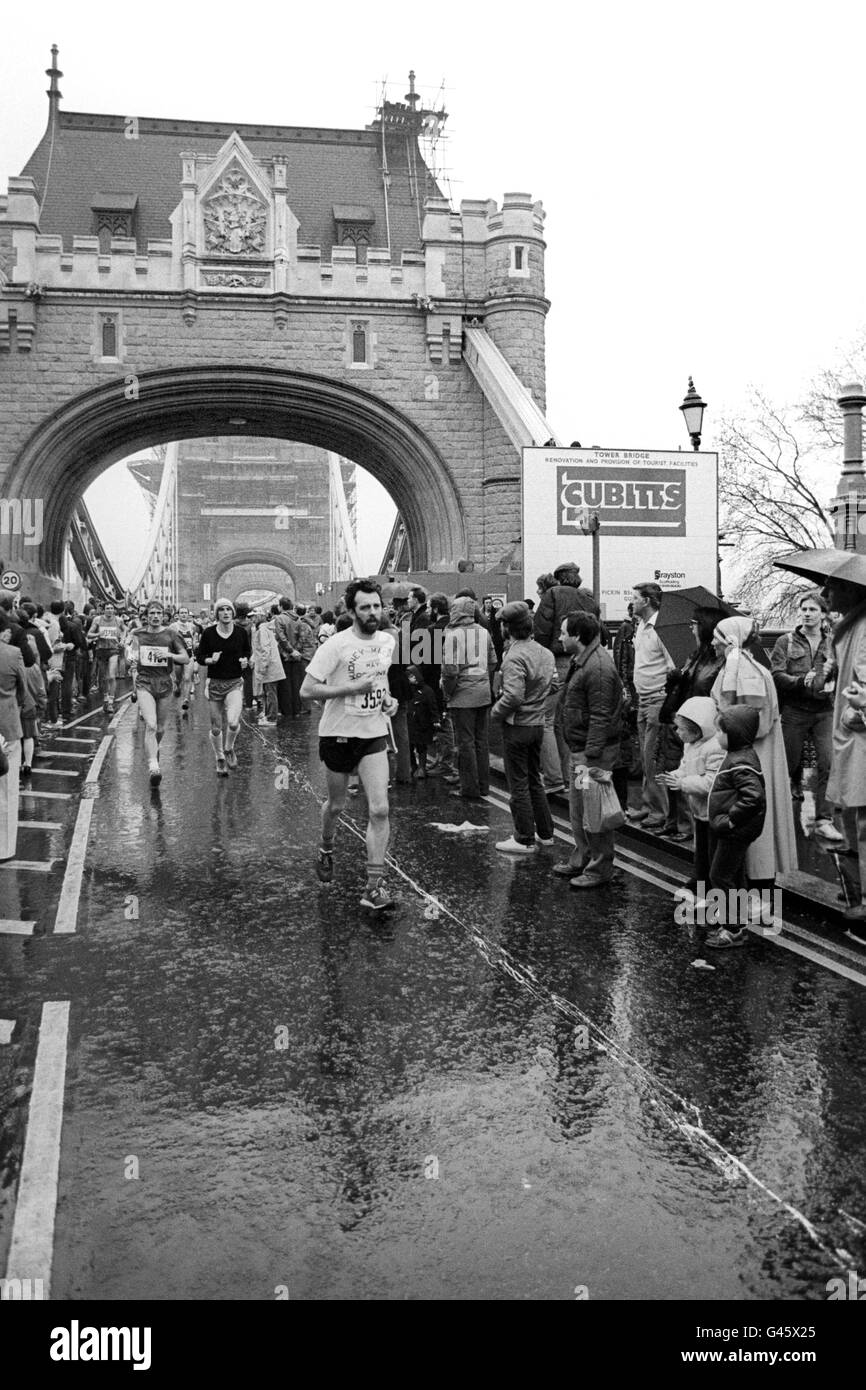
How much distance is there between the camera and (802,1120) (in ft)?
12.1

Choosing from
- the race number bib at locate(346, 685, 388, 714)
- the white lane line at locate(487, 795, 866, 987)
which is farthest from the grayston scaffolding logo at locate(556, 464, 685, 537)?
the race number bib at locate(346, 685, 388, 714)

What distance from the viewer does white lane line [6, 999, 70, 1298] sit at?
2.88m

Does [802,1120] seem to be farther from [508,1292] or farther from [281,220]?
[281,220]

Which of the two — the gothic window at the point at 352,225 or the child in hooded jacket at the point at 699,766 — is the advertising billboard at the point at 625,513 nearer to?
the child in hooded jacket at the point at 699,766

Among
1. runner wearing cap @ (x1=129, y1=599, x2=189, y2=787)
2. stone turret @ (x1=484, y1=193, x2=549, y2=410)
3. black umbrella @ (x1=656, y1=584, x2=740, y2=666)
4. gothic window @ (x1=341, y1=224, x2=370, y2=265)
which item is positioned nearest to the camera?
black umbrella @ (x1=656, y1=584, x2=740, y2=666)

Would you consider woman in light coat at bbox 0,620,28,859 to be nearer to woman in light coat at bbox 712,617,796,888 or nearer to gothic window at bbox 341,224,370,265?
woman in light coat at bbox 712,617,796,888

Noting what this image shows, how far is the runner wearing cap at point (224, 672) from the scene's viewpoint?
11375mm

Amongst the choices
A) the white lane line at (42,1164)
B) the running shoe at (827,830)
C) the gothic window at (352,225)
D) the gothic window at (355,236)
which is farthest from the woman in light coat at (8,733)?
the gothic window at (352,225)

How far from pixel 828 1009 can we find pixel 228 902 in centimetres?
321

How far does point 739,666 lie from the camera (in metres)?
5.93

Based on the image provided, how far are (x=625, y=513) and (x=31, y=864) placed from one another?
11983mm
